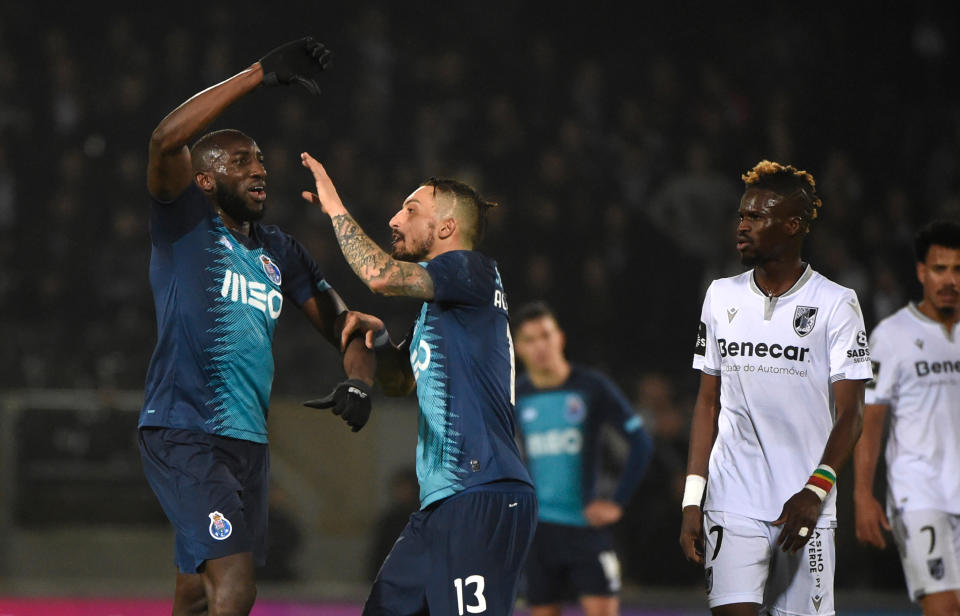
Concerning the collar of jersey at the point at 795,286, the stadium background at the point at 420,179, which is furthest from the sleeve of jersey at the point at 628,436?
Answer: the collar of jersey at the point at 795,286

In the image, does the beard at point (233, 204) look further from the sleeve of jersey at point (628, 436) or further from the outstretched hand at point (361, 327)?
the sleeve of jersey at point (628, 436)

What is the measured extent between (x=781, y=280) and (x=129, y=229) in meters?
8.67

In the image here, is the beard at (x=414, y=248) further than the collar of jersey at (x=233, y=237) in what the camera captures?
No

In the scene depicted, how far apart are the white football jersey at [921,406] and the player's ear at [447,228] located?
8.98 feet

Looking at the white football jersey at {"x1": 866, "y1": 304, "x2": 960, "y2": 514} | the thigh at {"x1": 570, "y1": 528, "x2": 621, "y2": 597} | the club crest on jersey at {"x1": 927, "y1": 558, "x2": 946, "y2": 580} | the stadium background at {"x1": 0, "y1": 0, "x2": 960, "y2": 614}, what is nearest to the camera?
the club crest on jersey at {"x1": 927, "y1": 558, "x2": 946, "y2": 580}

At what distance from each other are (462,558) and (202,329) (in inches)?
58.3

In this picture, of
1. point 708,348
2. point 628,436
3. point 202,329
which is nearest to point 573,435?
point 628,436

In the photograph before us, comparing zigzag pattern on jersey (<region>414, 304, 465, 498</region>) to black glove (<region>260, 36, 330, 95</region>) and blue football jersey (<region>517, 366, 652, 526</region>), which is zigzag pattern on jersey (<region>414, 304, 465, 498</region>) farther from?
blue football jersey (<region>517, 366, 652, 526</region>)

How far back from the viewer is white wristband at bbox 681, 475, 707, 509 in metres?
4.85

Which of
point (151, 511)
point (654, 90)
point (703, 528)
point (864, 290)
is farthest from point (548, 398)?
point (654, 90)

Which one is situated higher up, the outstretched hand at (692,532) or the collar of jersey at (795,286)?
the collar of jersey at (795,286)

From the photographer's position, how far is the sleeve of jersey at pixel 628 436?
790 cm

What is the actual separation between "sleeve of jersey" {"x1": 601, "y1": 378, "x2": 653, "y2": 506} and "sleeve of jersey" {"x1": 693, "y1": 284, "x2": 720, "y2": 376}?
2.81 meters

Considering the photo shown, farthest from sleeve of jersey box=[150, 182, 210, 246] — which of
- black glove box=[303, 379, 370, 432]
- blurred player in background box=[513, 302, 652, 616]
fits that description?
blurred player in background box=[513, 302, 652, 616]
